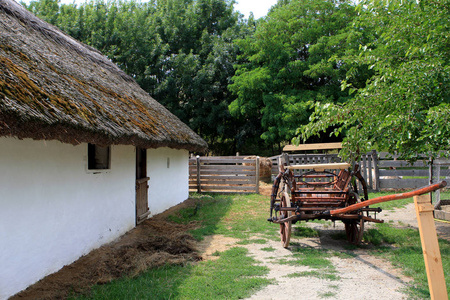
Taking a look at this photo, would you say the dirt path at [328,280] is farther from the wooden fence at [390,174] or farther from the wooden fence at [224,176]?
the wooden fence at [224,176]

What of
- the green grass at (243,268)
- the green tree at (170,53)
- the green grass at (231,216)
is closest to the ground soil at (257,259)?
the green grass at (243,268)

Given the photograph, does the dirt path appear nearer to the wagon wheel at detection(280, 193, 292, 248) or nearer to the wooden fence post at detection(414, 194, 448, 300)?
the wagon wheel at detection(280, 193, 292, 248)

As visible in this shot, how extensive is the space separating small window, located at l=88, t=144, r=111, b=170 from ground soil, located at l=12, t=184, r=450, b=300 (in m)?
1.45

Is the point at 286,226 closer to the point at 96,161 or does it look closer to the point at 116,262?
the point at 116,262

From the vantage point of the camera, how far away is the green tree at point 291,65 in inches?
722

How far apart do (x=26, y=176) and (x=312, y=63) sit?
57.3 ft

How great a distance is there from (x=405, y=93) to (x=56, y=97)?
5.06 metres

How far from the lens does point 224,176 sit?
1370cm

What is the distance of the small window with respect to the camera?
19.7ft

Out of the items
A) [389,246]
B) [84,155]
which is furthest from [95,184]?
[389,246]

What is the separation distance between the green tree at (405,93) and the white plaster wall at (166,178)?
14.9 feet

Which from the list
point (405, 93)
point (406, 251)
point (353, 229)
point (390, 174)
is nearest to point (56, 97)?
point (405, 93)

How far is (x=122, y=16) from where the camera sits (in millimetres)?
24141

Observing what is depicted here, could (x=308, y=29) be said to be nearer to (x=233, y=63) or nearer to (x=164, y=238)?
(x=233, y=63)
